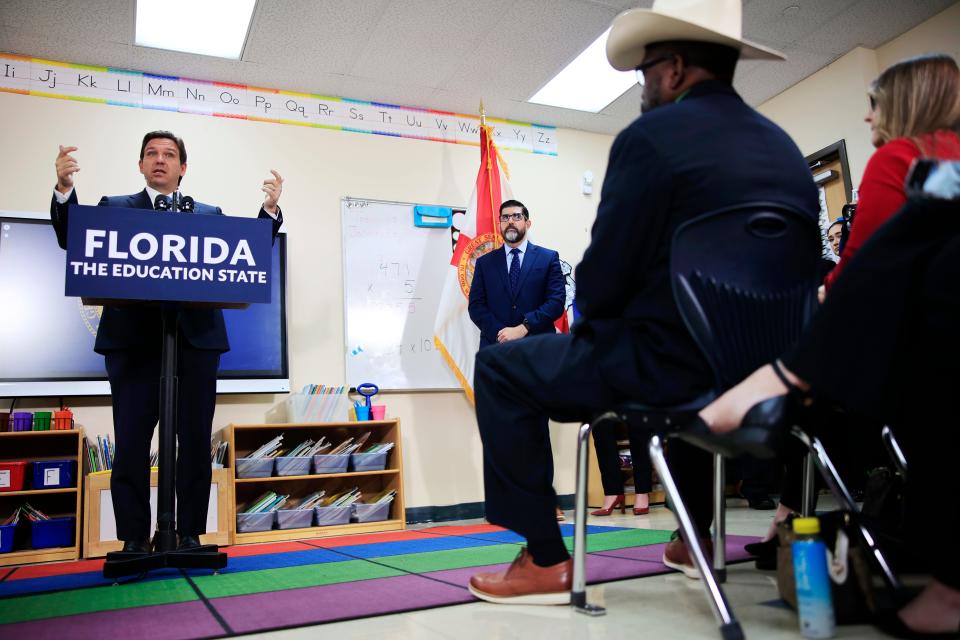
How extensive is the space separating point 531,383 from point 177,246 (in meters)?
1.22

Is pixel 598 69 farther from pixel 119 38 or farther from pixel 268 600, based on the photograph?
pixel 268 600

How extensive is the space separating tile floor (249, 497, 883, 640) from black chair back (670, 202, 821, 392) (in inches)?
16.6

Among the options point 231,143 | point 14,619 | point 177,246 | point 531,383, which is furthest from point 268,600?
point 231,143

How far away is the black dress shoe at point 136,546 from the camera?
2.11 m

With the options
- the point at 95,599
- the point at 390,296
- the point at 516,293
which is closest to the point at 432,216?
the point at 390,296

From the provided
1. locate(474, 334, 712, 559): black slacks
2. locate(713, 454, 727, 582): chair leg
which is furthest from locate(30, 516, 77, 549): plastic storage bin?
locate(713, 454, 727, 582): chair leg

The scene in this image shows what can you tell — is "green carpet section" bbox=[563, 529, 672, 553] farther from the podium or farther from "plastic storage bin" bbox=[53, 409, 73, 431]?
"plastic storage bin" bbox=[53, 409, 73, 431]

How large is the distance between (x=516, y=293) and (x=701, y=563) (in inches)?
119

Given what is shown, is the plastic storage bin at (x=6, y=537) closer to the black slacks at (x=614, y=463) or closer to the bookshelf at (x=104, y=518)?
the bookshelf at (x=104, y=518)

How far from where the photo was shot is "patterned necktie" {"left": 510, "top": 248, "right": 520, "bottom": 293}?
4093 mm

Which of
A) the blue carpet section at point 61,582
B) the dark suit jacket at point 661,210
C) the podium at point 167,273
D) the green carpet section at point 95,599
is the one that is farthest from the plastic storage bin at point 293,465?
the dark suit jacket at point 661,210

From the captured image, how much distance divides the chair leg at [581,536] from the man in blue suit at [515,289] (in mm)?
2461

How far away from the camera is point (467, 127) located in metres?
4.97

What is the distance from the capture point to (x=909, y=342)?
1016 millimetres
